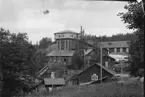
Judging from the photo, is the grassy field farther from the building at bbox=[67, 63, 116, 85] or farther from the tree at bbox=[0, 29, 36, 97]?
the building at bbox=[67, 63, 116, 85]

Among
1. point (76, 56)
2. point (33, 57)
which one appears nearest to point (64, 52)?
point (76, 56)

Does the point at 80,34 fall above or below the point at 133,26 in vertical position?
above

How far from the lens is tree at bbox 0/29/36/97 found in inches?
691

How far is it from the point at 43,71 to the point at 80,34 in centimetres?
1385

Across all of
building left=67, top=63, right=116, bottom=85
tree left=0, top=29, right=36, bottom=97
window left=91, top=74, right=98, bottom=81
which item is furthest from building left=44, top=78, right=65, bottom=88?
tree left=0, top=29, right=36, bottom=97

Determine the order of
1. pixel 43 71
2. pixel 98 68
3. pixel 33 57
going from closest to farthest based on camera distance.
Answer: pixel 33 57, pixel 98 68, pixel 43 71

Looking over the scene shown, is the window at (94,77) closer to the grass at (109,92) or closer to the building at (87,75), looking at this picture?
the building at (87,75)

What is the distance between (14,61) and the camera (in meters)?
18.4

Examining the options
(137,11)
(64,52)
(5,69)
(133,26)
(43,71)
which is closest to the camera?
(137,11)

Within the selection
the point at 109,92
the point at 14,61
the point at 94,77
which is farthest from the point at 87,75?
the point at 109,92

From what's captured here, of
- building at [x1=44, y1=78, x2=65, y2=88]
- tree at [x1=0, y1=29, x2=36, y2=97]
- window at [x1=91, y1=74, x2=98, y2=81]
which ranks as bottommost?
building at [x1=44, y1=78, x2=65, y2=88]

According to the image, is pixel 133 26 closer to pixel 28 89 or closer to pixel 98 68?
pixel 28 89

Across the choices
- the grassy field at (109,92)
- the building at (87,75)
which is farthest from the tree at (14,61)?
the building at (87,75)

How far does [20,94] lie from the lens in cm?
1820
